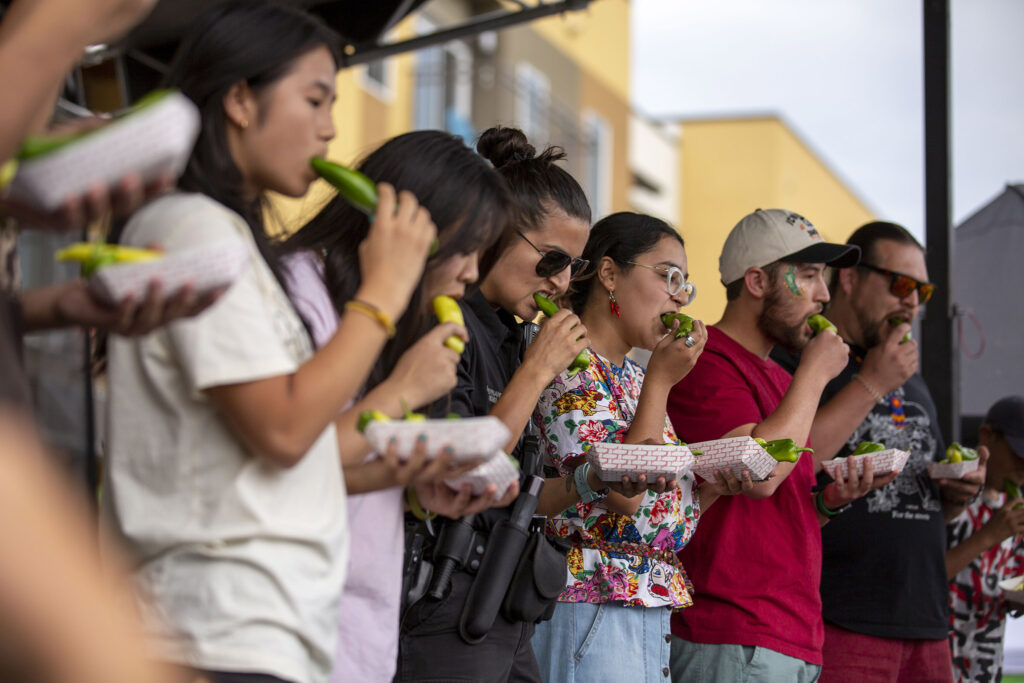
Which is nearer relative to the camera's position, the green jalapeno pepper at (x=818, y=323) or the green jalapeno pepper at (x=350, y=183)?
the green jalapeno pepper at (x=350, y=183)

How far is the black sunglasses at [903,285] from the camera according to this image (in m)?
3.96

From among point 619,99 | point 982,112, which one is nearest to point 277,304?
point 982,112

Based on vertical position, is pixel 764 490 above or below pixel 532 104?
below

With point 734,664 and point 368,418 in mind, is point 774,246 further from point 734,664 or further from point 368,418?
point 368,418

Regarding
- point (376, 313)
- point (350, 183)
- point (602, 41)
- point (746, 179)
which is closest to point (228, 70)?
point (350, 183)

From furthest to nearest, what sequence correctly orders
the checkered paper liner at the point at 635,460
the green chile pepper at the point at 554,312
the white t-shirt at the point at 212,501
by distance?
1. the green chile pepper at the point at 554,312
2. the checkered paper liner at the point at 635,460
3. the white t-shirt at the point at 212,501

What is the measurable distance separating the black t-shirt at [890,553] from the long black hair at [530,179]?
1158 millimetres

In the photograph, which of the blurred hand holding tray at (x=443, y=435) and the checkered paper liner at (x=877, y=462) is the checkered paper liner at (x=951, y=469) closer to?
the checkered paper liner at (x=877, y=462)

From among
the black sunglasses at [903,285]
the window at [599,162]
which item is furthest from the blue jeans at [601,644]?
the window at [599,162]

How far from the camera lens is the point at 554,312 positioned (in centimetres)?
281

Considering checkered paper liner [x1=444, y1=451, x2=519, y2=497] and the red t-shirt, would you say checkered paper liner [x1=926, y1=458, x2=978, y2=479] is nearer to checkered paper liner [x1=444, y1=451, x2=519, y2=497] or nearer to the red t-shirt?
the red t-shirt

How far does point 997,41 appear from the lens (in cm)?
514

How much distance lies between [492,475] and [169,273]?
760 millimetres

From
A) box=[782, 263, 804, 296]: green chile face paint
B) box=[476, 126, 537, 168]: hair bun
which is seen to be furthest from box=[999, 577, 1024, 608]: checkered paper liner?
box=[476, 126, 537, 168]: hair bun
